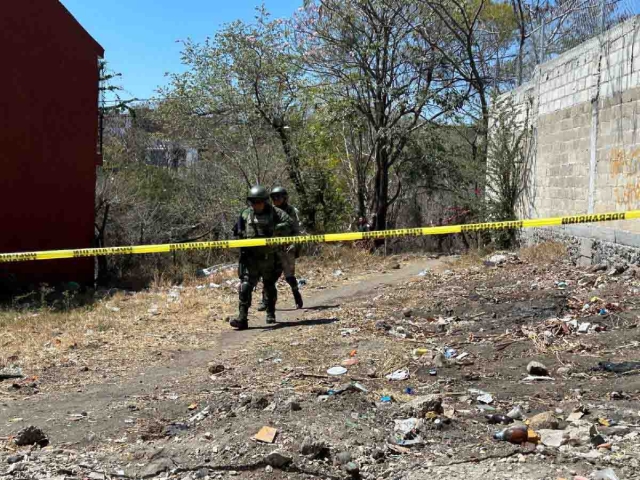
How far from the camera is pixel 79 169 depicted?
42.6ft

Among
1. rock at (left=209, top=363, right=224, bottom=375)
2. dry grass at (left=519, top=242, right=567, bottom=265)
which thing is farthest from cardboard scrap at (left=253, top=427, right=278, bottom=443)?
dry grass at (left=519, top=242, right=567, bottom=265)

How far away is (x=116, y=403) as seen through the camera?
474cm

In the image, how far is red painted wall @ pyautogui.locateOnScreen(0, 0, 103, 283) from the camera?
11.2m

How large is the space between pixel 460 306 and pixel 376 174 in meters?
9.65

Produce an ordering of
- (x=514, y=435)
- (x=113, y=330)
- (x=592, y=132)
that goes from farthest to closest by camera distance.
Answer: (x=592, y=132) → (x=113, y=330) → (x=514, y=435)

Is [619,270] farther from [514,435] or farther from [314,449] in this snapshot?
[314,449]

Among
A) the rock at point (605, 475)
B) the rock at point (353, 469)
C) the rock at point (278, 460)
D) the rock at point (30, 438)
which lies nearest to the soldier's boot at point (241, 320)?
the rock at point (30, 438)

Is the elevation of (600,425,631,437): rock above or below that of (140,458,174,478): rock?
above

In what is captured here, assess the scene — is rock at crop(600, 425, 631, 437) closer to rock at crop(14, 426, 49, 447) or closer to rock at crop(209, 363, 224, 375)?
rock at crop(209, 363, 224, 375)

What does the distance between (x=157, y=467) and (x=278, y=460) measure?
0.65 m

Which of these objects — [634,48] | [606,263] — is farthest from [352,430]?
[634,48]

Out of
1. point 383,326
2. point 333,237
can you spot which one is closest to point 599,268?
point 383,326

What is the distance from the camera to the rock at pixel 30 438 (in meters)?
3.87

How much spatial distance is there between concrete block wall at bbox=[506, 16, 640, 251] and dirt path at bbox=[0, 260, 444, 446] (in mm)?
5113
